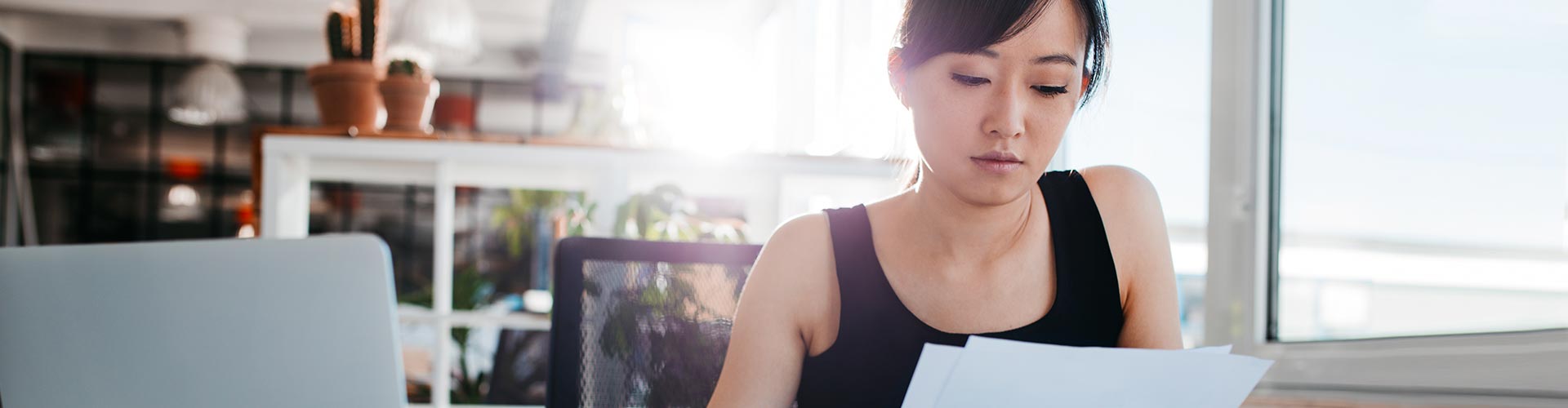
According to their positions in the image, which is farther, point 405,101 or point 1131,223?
point 405,101

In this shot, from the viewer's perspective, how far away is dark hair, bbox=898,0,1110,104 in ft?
2.36

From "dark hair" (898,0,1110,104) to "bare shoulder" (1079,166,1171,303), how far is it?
0.40ft

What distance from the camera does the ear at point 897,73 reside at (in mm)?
796

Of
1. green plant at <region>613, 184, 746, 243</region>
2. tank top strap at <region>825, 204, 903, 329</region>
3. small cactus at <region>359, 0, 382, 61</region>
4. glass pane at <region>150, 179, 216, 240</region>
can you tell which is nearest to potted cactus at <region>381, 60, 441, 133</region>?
small cactus at <region>359, 0, 382, 61</region>

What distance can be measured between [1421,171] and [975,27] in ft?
3.06

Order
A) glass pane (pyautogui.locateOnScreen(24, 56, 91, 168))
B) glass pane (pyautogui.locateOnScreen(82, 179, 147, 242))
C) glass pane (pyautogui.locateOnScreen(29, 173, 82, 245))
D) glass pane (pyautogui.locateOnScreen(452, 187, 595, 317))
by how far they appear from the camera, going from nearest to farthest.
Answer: glass pane (pyautogui.locateOnScreen(452, 187, 595, 317)) → glass pane (pyautogui.locateOnScreen(24, 56, 91, 168)) → glass pane (pyautogui.locateOnScreen(29, 173, 82, 245)) → glass pane (pyautogui.locateOnScreen(82, 179, 147, 242))

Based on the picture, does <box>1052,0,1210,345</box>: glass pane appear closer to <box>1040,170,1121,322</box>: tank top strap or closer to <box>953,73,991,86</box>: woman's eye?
<box>1040,170,1121,322</box>: tank top strap

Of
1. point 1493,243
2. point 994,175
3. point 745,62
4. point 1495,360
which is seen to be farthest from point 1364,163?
point 745,62

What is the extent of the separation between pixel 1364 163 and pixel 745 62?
4510 millimetres

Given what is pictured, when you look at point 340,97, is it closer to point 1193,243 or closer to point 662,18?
point 1193,243

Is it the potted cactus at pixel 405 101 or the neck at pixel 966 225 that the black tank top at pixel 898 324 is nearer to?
the neck at pixel 966 225

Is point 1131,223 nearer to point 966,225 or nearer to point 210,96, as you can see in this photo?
point 966,225

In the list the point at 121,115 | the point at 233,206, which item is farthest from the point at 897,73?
the point at 121,115

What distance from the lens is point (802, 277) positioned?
2.73ft
